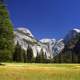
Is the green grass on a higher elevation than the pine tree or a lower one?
lower

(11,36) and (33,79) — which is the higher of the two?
(11,36)

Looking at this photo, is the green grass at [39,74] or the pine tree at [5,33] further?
the pine tree at [5,33]

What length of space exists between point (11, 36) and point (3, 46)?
3.33 m

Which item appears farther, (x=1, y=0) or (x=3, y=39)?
(x=1, y=0)

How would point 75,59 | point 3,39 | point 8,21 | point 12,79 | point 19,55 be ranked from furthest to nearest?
point 75,59 < point 19,55 < point 8,21 < point 3,39 < point 12,79

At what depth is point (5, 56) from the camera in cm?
5609

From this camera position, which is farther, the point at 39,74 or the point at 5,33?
the point at 5,33

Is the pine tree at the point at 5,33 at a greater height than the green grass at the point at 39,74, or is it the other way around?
the pine tree at the point at 5,33

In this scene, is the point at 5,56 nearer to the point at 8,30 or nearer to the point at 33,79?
the point at 8,30

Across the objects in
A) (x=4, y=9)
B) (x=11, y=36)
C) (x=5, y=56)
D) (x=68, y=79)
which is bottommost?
(x=68, y=79)

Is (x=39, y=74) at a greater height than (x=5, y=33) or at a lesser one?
lesser

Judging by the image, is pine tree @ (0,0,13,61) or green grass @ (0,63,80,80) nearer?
Result: green grass @ (0,63,80,80)

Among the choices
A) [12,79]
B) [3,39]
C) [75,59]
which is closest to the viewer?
[12,79]

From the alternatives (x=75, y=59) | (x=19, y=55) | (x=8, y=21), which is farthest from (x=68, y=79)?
(x=75, y=59)
